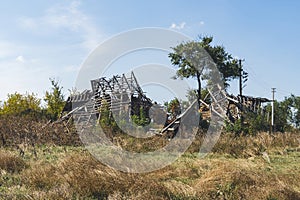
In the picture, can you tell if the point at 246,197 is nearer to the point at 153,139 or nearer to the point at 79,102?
the point at 153,139

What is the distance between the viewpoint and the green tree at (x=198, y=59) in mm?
26684

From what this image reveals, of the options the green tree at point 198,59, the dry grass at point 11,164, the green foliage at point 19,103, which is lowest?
the dry grass at point 11,164

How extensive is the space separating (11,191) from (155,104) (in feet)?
48.9

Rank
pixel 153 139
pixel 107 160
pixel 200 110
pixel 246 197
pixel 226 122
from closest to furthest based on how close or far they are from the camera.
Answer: pixel 246 197 < pixel 107 160 < pixel 153 139 < pixel 226 122 < pixel 200 110

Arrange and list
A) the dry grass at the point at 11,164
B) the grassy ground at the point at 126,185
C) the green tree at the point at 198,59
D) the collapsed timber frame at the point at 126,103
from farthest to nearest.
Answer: the green tree at the point at 198,59 < the collapsed timber frame at the point at 126,103 < the dry grass at the point at 11,164 < the grassy ground at the point at 126,185

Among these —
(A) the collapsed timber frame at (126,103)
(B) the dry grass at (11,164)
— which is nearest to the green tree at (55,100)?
(A) the collapsed timber frame at (126,103)

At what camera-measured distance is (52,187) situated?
5.95 meters

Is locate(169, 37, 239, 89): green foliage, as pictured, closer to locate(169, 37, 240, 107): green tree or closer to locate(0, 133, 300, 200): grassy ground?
locate(169, 37, 240, 107): green tree

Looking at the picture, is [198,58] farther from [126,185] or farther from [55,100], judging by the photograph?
[126,185]

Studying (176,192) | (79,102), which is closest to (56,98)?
(79,102)

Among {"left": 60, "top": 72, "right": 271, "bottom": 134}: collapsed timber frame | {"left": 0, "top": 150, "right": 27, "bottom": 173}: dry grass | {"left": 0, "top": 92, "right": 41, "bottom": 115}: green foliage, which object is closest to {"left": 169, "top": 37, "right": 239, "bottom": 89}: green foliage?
{"left": 60, "top": 72, "right": 271, "bottom": 134}: collapsed timber frame

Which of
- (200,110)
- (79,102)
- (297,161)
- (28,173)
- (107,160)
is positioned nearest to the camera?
(28,173)

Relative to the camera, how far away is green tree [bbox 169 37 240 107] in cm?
2668

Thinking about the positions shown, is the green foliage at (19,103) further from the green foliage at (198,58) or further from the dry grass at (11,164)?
Answer: the dry grass at (11,164)
